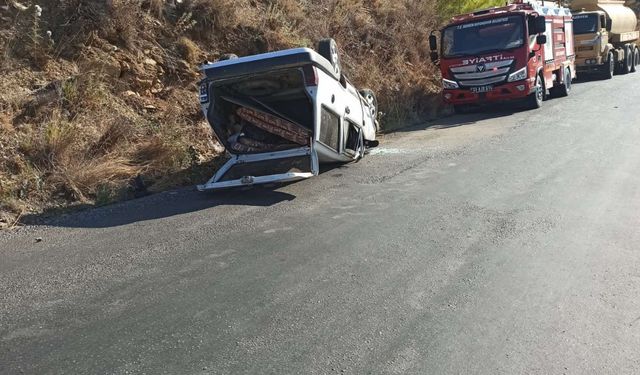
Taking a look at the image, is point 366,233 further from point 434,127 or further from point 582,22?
point 582,22

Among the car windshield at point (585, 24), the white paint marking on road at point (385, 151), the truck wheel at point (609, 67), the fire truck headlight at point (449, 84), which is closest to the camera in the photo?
the white paint marking on road at point (385, 151)

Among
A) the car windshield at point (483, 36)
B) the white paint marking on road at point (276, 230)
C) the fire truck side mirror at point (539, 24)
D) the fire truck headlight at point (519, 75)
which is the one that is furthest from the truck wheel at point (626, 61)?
the white paint marking on road at point (276, 230)

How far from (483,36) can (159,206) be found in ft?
35.2

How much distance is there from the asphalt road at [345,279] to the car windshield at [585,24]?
1648cm

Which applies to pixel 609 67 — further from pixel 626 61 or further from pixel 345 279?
pixel 345 279

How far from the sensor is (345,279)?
4758mm

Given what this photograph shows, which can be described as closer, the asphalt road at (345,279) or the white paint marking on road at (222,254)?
the asphalt road at (345,279)

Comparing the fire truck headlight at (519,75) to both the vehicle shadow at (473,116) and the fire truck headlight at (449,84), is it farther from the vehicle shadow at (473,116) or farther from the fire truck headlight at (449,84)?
the fire truck headlight at (449,84)

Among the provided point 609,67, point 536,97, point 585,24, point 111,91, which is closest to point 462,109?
point 536,97

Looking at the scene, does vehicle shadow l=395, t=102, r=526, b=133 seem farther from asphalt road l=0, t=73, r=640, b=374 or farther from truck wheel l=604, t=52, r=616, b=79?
truck wheel l=604, t=52, r=616, b=79

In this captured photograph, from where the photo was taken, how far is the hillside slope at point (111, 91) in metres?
7.82

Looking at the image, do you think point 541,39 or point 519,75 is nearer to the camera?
point 519,75

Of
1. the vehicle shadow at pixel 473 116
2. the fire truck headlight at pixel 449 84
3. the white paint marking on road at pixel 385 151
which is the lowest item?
the vehicle shadow at pixel 473 116

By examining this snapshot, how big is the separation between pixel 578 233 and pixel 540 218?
1.69ft
